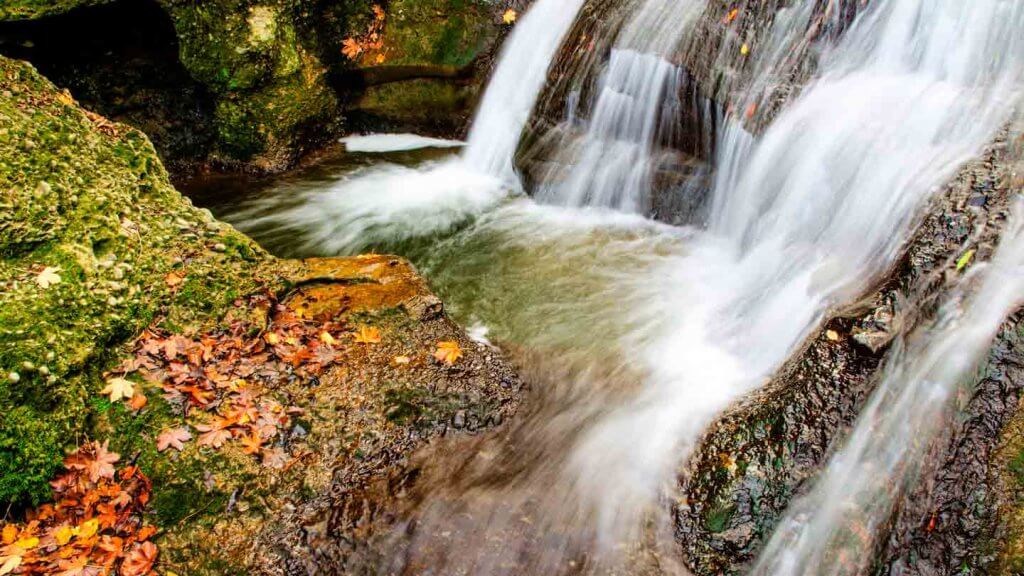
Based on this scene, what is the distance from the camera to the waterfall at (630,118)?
21.4ft

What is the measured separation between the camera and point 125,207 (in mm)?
4105

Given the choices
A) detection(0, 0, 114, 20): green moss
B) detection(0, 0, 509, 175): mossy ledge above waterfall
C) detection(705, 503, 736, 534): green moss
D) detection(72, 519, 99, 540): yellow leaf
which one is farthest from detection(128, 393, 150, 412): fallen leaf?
detection(0, 0, 509, 175): mossy ledge above waterfall

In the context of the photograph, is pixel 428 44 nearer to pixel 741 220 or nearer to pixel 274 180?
pixel 274 180

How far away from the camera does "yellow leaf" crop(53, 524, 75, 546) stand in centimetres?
308

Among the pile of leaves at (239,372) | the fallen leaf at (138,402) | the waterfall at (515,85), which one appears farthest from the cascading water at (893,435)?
the waterfall at (515,85)

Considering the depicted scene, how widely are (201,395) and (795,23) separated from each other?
229 inches

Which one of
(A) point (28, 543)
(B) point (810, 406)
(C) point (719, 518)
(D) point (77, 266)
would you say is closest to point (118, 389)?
(D) point (77, 266)

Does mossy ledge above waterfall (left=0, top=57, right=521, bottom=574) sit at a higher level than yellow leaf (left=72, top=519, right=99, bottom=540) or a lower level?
higher

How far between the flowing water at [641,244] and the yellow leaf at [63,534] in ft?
5.17

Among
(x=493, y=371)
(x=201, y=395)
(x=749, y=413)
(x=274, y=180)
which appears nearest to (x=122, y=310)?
(x=201, y=395)

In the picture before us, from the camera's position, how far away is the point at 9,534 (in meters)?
3.01

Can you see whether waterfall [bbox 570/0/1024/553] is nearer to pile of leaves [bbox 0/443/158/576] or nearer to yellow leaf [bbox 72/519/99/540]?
pile of leaves [bbox 0/443/158/576]

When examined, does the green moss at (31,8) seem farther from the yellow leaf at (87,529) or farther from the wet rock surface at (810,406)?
the wet rock surface at (810,406)

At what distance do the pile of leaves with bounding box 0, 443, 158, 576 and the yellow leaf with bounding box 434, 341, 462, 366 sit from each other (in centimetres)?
183
